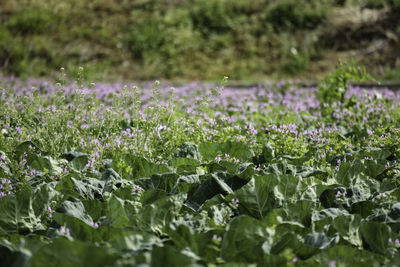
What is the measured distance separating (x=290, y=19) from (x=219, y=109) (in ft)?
25.8

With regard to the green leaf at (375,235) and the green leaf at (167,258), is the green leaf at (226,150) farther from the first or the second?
the green leaf at (167,258)

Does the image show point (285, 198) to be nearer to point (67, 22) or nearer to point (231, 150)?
point (231, 150)

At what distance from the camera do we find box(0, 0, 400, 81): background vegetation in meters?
12.2

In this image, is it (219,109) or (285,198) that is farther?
(219,109)

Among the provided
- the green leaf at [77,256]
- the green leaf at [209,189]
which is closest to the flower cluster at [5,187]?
the green leaf at [209,189]

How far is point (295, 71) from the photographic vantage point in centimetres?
1190

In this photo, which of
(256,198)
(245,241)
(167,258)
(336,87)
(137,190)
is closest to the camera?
(167,258)

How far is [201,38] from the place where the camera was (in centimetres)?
1351

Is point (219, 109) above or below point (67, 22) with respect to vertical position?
below

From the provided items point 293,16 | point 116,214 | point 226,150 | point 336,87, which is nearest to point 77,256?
point 116,214

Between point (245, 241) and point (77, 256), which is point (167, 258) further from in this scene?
point (245, 241)

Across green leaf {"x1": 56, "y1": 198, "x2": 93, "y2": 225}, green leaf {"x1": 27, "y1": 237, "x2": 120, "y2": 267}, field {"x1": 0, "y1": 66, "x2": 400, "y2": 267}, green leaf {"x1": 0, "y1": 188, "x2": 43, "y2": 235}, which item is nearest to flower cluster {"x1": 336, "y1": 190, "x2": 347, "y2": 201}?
field {"x1": 0, "y1": 66, "x2": 400, "y2": 267}

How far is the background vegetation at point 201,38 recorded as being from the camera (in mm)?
12173

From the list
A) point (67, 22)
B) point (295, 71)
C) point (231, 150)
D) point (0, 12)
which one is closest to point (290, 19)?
point (295, 71)
